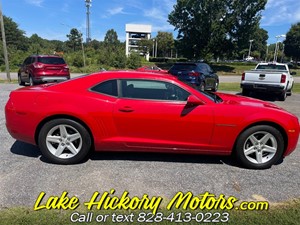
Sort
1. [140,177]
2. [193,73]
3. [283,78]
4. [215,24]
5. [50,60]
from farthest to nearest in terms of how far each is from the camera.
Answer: [215,24]
[50,60]
[193,73]
[283,78]
[140,177]

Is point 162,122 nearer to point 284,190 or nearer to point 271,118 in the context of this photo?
point 271,118

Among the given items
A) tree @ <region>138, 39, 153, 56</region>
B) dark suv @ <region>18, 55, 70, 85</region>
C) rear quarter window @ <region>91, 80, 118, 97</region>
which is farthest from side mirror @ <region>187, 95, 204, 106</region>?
tree @ <region>138, 39, 153, 56</region>

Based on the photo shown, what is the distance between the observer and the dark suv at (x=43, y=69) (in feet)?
41.1

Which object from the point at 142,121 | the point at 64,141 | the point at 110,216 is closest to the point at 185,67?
the point at 142,121

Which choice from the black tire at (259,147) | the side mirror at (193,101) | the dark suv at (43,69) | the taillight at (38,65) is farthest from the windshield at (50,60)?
the black tire at (259,147)

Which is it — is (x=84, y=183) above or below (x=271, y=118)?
below

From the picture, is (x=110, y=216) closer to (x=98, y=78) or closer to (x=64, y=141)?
(x=64, y=141)

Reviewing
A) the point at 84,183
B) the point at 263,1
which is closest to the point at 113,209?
the point at 84,183

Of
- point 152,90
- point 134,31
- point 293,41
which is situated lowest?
point 152,90

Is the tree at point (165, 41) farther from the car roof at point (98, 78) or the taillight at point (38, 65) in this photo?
the car roof at point (98, 78)

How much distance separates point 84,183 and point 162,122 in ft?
4.45

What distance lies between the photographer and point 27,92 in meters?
3.88

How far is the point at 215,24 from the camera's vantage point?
3869 cm

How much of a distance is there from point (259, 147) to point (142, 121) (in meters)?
1.83
